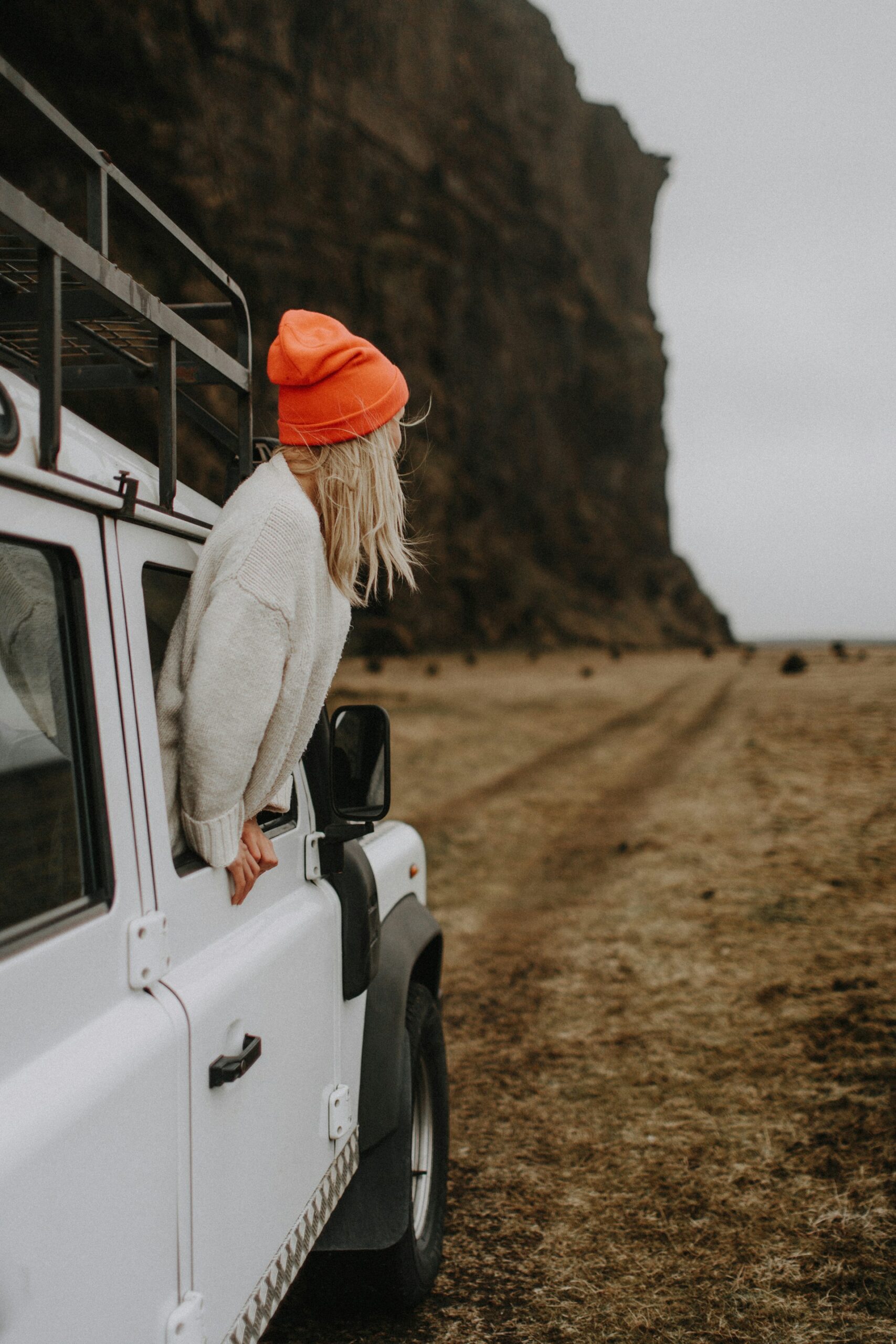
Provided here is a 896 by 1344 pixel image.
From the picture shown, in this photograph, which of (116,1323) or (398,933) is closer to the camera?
(116,1323)

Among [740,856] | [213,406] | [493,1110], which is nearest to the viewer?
[493,1110]

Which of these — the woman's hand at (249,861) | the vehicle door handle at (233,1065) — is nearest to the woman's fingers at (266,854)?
the woman's hand at (249,861)

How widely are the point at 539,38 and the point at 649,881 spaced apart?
193 feet

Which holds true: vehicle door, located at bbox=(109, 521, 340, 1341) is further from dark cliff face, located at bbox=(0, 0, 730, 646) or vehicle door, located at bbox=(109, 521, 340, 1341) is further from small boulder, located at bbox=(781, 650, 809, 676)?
small boulder, located at bbox=(781, 650, 809, 676)

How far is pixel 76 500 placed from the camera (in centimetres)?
140

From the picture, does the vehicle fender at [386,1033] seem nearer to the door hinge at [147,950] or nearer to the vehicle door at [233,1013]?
the vehicle door at [233,1013]

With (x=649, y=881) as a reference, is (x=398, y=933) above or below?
above

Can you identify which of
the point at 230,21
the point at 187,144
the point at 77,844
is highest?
the point at 230,21

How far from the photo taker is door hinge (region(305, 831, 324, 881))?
2213mm

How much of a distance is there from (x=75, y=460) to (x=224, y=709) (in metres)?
0.47

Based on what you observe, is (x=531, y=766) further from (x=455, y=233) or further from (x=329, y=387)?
(x=455, y=233)

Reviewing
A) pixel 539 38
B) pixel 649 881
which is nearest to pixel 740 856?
pixel 649 881

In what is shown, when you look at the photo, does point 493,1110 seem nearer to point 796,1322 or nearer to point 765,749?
point 796,1322

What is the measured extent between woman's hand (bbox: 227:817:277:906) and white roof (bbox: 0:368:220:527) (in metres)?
0.59
